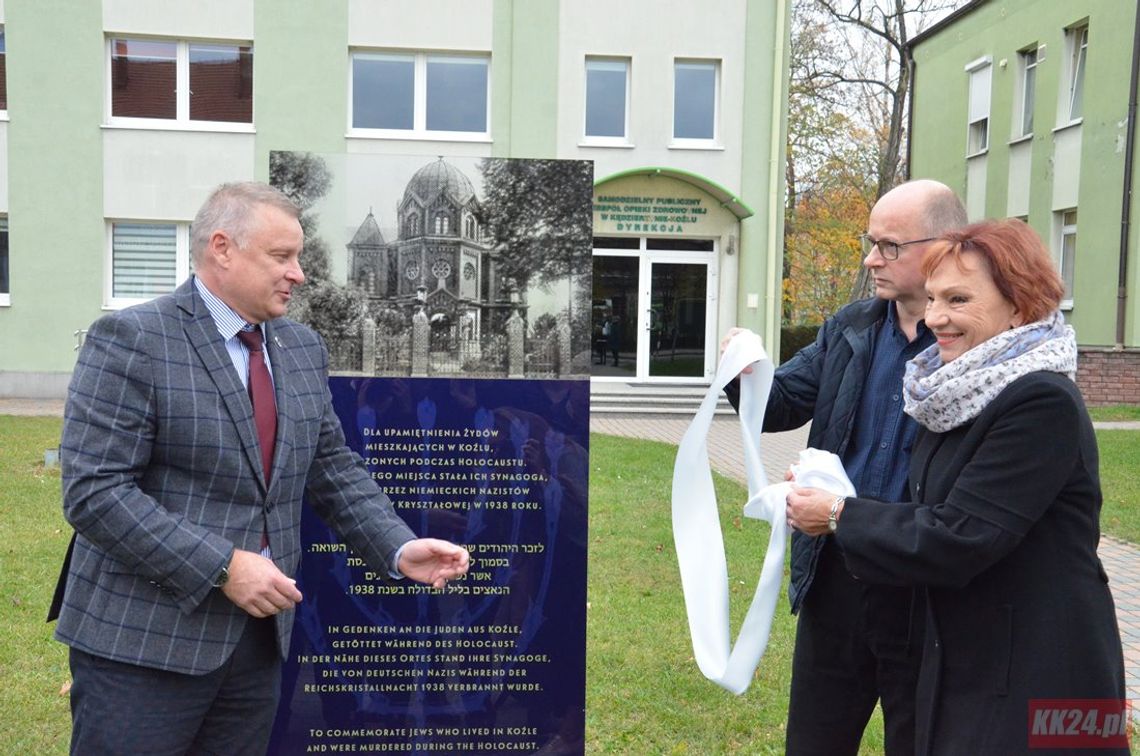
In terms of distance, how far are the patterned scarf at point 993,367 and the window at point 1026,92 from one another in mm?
21200

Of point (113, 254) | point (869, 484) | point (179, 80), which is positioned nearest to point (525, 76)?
point (179, 80)

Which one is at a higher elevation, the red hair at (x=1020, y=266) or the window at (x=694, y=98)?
the window at (x=694, y=98)

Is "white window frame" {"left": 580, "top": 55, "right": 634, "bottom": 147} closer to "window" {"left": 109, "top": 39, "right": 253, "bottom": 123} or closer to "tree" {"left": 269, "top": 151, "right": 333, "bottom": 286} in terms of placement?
"window" {"left": 109, "top": 39, "right": 253, "bottom": 123}

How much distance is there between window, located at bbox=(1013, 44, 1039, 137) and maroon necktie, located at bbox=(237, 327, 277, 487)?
70.9 ft

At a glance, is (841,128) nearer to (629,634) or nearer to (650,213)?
(650,213)

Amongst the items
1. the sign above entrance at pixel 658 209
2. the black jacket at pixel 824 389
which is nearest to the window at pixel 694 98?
the sign above entrance at pixel 658 209

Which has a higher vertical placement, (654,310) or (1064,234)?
(1064,234)

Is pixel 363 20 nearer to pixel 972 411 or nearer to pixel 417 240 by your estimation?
pixel 417 240

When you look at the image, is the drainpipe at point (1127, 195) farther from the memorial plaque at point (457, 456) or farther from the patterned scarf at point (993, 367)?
the patterned scarf at point (993, 367)

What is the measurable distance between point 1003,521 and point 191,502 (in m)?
1.79

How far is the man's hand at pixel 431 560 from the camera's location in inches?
112

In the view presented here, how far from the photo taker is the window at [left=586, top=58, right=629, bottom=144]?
1727 centimetres

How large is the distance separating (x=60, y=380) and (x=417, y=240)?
49.6 ft

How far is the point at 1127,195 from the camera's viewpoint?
58.2ft
